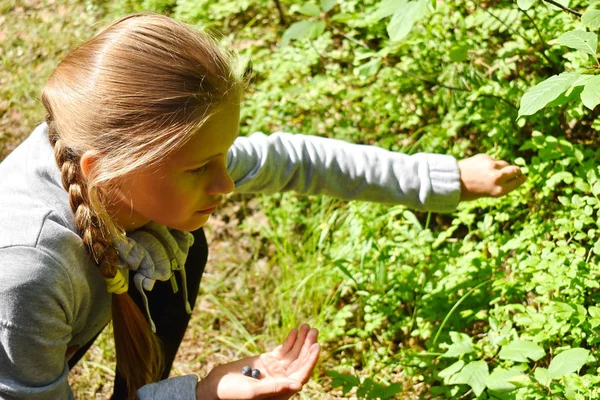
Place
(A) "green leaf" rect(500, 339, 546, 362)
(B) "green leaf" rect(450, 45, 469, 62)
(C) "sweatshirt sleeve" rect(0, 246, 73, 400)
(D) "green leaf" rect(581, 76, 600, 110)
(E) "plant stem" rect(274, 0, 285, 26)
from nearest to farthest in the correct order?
(D) "green leaf" rect(581, 76, 600, 110), (C) "sweatshirt sleeve" rect(0, 246, 73, 400), (A) "green leaf" rect(500, 339, 546, 362), (B) "green leaf" rect(450, 45, 469, 62), (E) "plant stem" rect(274, 0, 285, 26)

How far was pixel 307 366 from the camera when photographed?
5.81 feet

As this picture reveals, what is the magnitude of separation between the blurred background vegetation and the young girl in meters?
0.31

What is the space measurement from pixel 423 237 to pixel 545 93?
109 centimetres

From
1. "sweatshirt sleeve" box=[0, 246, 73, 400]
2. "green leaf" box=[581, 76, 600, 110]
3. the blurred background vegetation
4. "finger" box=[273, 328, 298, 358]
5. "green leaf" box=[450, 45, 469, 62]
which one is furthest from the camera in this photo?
"green leaf" box=[450, 45, 469, 62]

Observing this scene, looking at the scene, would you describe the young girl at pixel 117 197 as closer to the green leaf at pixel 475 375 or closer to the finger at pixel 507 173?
the green leaf at pixel 475 375

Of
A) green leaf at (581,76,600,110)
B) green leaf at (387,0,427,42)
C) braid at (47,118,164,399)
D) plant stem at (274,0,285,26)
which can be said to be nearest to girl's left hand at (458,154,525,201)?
green leaf at (387,0,427,42)

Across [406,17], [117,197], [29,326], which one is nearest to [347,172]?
[406,17]

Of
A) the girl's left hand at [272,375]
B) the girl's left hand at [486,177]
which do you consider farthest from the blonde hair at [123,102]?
the girl's left hand at [486,177]

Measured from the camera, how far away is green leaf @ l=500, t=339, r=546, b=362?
166cm

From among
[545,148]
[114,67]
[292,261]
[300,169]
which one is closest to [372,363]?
[292,261]

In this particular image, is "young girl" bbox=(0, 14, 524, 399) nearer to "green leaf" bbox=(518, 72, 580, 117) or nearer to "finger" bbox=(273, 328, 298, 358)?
"finger" bbox=(273, 328, 298, 358)

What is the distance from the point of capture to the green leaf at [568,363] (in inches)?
61.6

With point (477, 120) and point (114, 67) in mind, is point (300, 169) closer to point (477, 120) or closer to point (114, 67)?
point (114, 67)

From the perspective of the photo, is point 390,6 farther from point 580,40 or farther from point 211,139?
point 211,139
